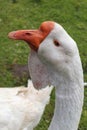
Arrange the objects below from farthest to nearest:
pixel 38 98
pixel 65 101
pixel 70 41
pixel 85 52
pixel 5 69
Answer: pixel 85 52, pixel 5 69, pixel 38 98, pixel 65 101, pixel 70 41

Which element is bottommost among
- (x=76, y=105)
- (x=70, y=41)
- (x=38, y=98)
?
(x=38, y=98)

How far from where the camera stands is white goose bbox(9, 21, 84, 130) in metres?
2.76

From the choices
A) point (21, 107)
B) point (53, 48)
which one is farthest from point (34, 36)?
point (21, 107)

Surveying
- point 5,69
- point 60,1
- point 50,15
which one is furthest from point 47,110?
point 60,1

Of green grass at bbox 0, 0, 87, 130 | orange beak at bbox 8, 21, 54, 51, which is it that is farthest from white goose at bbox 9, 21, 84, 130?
green grass at bbox 0, 0, 87, 130

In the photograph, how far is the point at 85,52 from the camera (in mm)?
7152

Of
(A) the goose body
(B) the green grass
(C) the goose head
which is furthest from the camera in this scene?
(B) the green grass

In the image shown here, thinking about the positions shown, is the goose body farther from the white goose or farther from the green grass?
the green grass

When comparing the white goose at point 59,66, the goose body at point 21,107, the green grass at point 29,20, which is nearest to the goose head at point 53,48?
the white goose at point 59,66

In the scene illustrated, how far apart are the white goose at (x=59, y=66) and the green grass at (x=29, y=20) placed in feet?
11.1

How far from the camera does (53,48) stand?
108 inches

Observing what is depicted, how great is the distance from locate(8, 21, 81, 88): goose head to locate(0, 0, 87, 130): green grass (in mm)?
3559

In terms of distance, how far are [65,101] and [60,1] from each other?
5983 millimetres

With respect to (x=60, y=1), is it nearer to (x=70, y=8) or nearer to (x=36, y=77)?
(x=70, y=8)
